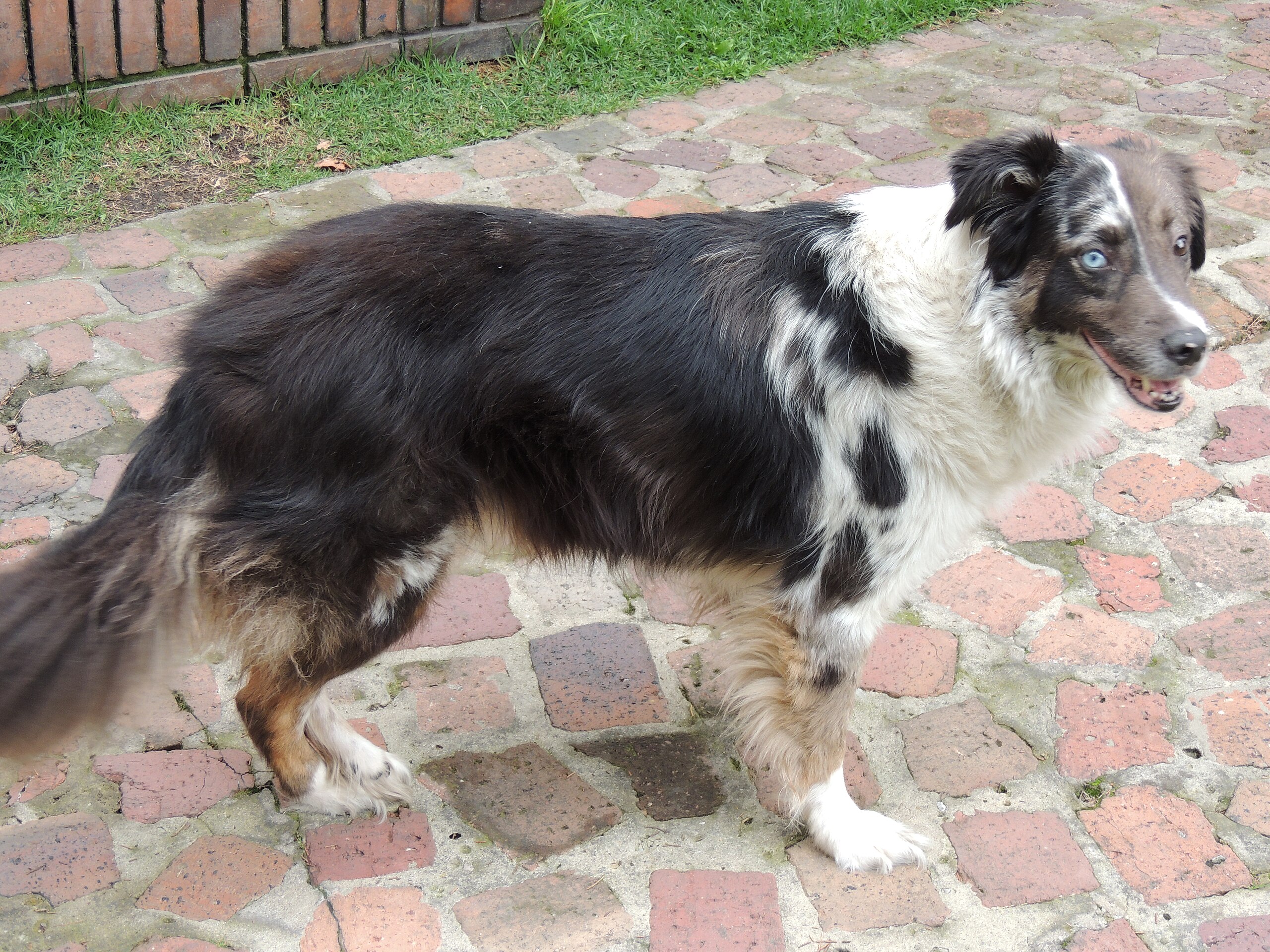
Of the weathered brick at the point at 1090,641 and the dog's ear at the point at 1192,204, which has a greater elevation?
the dog's ear at the point at 1192,204

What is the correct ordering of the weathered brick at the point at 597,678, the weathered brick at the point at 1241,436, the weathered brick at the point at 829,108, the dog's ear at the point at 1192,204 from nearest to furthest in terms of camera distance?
the dog's ear at the point at 1192,204, the weathered brick at the point at 597,678, the weathered brick at the point at 1241,436, the weathered brick at the point at 829,108

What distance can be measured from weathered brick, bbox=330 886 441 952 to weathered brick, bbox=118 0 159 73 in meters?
4.00

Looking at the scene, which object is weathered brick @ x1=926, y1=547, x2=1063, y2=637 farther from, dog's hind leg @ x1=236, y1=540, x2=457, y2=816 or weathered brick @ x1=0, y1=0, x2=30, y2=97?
weathered brick @ x1=0, y1=0, x2=30, y2=97

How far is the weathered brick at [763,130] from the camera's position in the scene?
222 inches

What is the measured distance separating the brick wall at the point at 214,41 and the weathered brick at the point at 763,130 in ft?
3.93

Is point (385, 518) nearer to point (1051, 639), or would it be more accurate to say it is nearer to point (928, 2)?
point (1051, 639)

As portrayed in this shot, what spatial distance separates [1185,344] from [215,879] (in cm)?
238

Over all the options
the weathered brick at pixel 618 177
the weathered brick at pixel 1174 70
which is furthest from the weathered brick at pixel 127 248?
the weathered brick at pixel 1174 70

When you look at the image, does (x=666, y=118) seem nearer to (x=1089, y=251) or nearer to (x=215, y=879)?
(x=1089, y=251)

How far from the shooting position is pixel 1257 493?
3.98m

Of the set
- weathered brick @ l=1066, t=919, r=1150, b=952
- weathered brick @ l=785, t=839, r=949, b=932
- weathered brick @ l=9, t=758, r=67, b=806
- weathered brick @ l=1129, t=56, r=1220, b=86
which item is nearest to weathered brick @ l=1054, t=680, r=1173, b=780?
weathered brick @ l=1066, t=919, r=1150, b=952

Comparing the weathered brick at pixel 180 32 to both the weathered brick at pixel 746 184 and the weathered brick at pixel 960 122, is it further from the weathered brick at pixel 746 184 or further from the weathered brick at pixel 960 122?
the weathered brick at pixel 960 122

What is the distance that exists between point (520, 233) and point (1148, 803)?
206 cm

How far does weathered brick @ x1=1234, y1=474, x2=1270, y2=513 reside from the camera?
394 centimetres
